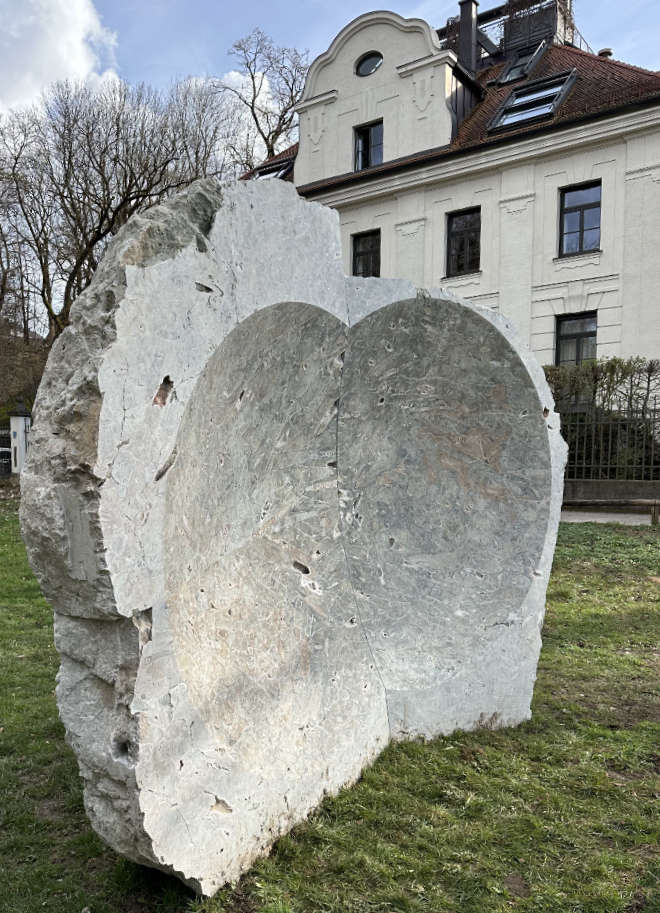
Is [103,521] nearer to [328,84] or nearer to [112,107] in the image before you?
[112,107]

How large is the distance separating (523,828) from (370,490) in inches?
63.6

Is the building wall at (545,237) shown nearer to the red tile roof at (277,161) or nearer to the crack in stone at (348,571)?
the red tile roof at (277,161)

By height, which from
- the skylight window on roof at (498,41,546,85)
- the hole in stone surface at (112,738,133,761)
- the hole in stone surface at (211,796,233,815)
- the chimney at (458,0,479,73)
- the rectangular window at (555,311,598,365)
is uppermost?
the chimney at (458,0,479,73)

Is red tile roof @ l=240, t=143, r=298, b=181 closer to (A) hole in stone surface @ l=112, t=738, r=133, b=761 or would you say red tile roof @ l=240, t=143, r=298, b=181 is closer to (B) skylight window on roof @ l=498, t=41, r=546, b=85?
(B) skylight window on roof @ l=498, t=41, r=546, b=85

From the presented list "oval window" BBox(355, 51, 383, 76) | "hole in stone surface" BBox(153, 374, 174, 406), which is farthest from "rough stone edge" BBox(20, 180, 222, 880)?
"oval window" BBox(355, 51, 383, 76)

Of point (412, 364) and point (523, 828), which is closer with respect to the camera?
point (523, 828)

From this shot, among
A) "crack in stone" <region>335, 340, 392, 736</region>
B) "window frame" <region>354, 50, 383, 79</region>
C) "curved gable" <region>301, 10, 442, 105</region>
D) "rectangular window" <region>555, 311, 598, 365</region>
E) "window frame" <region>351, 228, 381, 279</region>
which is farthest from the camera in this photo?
"window frame" <region>354, 50, 383, 79</region>

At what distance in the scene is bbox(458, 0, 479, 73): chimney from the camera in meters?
19.8

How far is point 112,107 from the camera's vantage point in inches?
701

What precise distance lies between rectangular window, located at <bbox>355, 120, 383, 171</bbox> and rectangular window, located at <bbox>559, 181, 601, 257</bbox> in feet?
17.6

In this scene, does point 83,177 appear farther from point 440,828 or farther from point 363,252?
point 440,828

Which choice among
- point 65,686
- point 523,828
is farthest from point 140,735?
point 523,828

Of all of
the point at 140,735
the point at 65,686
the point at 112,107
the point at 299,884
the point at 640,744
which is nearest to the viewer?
the point at 140,735

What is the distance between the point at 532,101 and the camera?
55.0 ft
